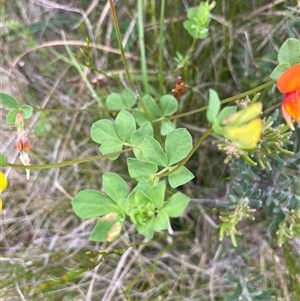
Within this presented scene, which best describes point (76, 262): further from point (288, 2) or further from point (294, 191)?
point (288, 2)

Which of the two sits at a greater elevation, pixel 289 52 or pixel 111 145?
pixel 289 52

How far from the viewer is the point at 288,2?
1.24 m

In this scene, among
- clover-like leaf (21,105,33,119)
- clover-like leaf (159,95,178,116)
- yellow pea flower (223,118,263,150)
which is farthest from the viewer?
clover-like leaf (159,95,178,116)

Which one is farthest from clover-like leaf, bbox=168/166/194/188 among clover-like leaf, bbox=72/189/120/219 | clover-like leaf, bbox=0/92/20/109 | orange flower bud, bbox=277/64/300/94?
clover-like leaf, bbox=0/92/20/109

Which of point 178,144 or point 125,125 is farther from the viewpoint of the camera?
point 125,125

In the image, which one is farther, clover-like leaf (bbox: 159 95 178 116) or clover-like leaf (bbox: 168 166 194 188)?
clover-like leaf (bbox: 159 95 178 116)

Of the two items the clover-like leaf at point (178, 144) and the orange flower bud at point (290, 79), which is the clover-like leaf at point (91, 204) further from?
the orange flower bud at point (290, 79)

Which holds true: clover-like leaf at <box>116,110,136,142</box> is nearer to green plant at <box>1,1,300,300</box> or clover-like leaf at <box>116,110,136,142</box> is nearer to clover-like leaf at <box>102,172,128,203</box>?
green plant at <box>1,1,300,300</box>

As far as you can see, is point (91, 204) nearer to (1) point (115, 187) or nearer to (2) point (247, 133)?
(1) point (115, 187)

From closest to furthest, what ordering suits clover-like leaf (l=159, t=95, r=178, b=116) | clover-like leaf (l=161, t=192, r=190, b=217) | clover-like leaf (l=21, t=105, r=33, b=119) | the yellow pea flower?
the yellow pea flower, clover-like leaf (l=161, t=192, r=190, b=217), clover-like leaf (l=21, t=105, r=33, b=119), clover-like leaf (l=159, t=95, r=178, b=116)

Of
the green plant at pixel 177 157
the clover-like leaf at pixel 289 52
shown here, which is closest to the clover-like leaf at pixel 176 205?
the green plant at pixel 177 157

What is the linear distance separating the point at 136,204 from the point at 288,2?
0.88m

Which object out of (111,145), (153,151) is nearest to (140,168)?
(153,151)

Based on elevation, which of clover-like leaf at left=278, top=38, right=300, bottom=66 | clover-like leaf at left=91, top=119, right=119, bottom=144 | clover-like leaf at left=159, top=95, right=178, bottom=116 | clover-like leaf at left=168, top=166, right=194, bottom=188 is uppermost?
clover-like leaf at left=278, top=38, right=300, bottom=66
